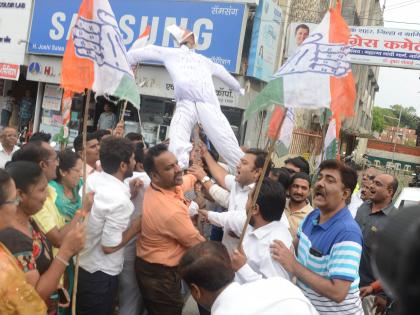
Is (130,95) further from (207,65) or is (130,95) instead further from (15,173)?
(207,65)

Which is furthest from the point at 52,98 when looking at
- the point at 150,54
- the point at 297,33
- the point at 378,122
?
the point at 378,122

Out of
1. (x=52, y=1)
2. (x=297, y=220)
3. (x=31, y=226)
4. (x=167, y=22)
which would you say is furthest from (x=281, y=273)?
(x=52, y=1)

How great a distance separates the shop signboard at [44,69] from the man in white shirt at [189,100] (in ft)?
30.3

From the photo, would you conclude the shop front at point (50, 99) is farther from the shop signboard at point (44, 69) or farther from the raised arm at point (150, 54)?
the raised arm at point (150, 54)

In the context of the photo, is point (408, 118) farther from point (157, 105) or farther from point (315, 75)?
point (315, 75)

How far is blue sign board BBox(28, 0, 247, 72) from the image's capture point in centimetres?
1144

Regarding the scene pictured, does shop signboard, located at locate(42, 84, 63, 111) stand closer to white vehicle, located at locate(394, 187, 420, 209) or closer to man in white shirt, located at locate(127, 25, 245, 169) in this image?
man in white shirt, located at locate(127, 25, 245, 169)

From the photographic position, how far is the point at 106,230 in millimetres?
3082

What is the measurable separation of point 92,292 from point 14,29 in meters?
12.4

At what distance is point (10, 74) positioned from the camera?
1360 centimetres

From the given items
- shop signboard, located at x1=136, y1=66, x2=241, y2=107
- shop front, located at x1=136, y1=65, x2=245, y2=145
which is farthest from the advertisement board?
shop signboard, located at x1=136, y1=66, x2=241, y2=107

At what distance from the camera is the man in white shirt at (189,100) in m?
4.77

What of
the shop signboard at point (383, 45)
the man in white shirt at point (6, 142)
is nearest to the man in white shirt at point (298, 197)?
the man in white shirt at point (6, 142)

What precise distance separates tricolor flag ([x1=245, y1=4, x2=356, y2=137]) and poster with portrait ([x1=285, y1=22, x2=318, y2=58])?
1001 centimetres
